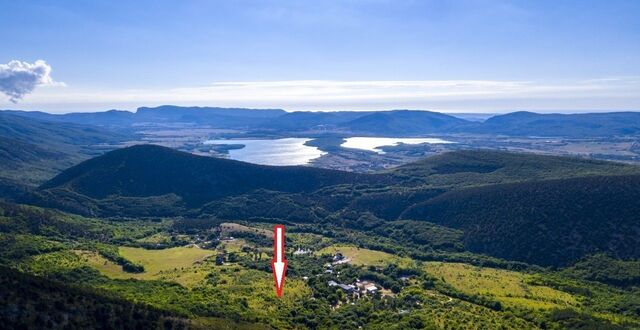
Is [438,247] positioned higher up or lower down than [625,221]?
lower down

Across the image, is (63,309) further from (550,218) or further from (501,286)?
(550,218)

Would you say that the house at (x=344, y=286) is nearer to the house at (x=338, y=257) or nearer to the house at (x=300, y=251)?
the house at (x=338, y=257)

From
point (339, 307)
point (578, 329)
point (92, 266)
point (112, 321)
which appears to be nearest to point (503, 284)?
point (578, 329)

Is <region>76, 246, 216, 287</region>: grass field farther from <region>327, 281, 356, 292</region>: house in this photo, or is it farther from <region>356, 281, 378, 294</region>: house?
<region>356, 281, 378, 294</region>: house

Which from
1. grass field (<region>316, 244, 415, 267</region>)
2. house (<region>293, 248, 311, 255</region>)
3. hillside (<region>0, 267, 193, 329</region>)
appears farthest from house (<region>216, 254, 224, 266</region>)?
hillside (<region>0, 267, 193, 329</region>)

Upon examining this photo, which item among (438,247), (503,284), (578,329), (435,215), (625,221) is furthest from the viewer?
(435,215)

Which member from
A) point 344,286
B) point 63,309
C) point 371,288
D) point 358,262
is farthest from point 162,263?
point 63,309

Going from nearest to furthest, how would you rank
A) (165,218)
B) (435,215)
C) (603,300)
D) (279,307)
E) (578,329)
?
(578,329) → (279,307) → (603,300) → (435,215) → (165,218)

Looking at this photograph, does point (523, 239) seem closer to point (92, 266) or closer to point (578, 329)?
point (578, 329)
